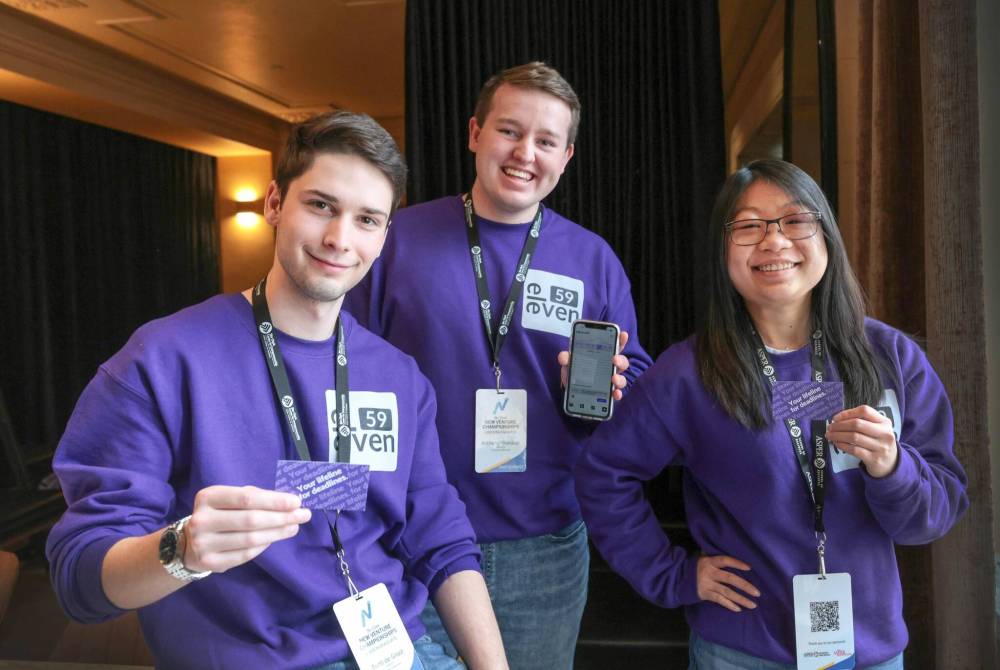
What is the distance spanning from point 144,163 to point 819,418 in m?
8.32

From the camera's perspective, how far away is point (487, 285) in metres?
1.81

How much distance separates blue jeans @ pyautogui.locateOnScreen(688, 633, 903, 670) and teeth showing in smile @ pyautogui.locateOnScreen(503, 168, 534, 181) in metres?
0.99

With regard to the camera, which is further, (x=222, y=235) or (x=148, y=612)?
(x=222, y=235)

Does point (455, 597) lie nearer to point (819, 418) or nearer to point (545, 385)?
point (545, 385)

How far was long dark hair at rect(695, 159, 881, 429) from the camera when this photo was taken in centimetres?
136

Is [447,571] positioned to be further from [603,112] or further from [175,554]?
[603,112]

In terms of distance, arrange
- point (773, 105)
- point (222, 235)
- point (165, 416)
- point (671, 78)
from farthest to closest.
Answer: point (222, 235)
point (773, 105)
point (671, 78)
point (165, 416)

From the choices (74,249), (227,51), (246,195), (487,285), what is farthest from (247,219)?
(487,285)

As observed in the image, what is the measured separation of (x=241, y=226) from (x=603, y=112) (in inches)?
270

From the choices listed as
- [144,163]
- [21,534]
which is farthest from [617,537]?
[144,163]

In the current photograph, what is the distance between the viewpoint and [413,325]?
176 cm

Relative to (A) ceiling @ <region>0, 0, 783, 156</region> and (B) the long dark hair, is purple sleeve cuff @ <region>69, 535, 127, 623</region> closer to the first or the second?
(B) the long dark hair

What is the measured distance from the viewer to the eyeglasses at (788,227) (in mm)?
1393

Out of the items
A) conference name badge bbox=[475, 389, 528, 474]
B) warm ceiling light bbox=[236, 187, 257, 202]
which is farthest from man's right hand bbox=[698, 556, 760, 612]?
warm ceiling light bbox=[236, 187, 257, 202]
